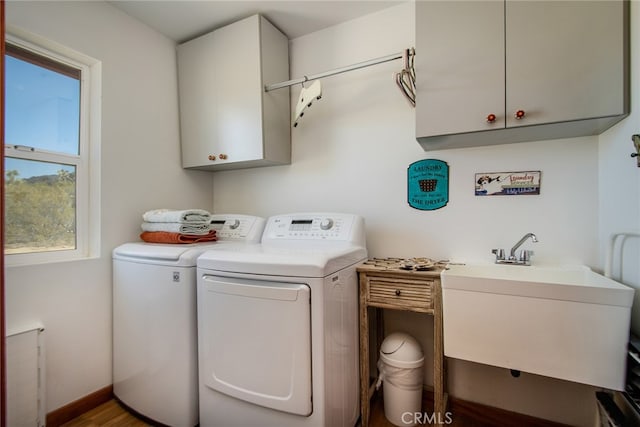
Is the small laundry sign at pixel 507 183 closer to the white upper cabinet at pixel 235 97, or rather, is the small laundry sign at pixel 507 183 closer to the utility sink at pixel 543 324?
the utility sink at pixel 543 324

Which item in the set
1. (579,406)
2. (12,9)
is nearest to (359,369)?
(579,406)

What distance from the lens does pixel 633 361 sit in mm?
993

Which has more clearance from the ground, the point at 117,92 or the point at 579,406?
the point at 117,92

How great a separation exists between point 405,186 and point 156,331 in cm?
164

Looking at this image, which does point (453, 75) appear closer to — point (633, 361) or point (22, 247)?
point (633, 361)

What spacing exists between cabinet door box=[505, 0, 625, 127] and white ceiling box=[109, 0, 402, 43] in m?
0.87

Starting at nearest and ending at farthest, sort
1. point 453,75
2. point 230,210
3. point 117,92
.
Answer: point 453,75 → point 117,92 → point 230,210

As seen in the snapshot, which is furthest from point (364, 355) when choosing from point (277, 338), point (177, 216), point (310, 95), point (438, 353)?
point (310, 95)

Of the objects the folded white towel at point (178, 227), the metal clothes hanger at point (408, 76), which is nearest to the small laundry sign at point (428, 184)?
the metal clothes hanger at point (408, 76)

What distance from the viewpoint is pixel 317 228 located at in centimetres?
179

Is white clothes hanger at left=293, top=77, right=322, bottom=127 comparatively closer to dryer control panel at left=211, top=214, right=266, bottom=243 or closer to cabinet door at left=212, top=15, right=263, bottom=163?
cabinet door at left=212, top=15, right=263, bottom=163

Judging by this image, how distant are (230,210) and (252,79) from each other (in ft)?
3.56

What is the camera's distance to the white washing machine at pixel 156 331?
1.46 m

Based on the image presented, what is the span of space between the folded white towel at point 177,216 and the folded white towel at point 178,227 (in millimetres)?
24
